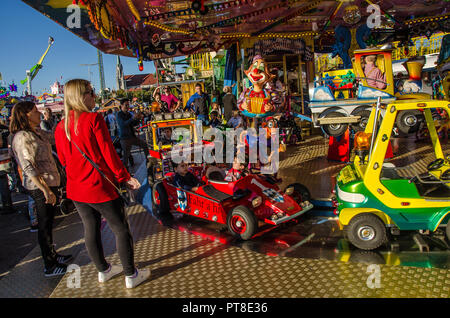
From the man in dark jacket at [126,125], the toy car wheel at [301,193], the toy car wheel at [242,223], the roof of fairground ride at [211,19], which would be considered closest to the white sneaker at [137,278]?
the toy car wheel at [242,223]

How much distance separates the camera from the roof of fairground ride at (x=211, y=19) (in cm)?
528

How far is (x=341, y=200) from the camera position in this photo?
12.0 feet

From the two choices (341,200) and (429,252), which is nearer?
(429,252)

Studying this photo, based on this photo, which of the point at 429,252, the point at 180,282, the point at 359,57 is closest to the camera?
the point at 180,282

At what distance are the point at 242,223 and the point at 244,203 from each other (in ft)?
1.30

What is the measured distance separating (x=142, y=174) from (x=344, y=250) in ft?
17.1

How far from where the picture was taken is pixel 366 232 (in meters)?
3.47

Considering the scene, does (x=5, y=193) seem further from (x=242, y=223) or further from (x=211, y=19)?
(x=211, y=19)

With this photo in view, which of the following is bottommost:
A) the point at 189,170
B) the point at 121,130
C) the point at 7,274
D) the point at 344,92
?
the point at 7,274

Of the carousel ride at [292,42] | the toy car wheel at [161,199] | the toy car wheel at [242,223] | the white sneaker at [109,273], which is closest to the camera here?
the white sneaker at [109,273]

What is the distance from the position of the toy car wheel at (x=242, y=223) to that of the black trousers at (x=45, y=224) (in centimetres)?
190

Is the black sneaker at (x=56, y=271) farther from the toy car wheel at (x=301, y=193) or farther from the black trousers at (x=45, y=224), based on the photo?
the toy car wheel at (x=301, y=193)
